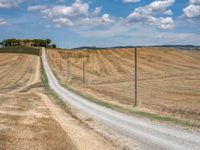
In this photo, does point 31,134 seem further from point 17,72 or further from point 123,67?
point 123,67

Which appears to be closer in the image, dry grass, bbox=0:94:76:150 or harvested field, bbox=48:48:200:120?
dry grass, bbox=0:94:76:150

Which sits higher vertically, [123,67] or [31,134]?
[31,134]

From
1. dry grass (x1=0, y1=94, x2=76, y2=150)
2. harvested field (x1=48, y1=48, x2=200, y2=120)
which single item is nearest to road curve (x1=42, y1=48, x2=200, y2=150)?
dry grass (x1=0, y1=94, x2=76, y2=150)

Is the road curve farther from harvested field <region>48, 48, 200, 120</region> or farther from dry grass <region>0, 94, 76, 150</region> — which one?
harvested field <region>48, 48, 200, 120</region>

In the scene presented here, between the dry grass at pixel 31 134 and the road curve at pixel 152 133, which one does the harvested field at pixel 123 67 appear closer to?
the road curve at pixel 152 133

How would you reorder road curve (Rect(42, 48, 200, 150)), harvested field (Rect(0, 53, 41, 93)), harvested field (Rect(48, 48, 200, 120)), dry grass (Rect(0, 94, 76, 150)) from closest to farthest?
dry grass (Rect(0, 94, 76, 150)), road curve (Rect(42, 48, 200, 150)), harvested field (Rect(0, 53, 41, 93)), harvested field (Rect(48, 48, 200, 120))

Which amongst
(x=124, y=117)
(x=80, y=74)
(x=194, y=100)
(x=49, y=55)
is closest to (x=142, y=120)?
(x=124, y=117)

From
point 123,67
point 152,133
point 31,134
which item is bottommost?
point 123,67

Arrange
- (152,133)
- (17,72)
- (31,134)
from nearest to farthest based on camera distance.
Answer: (31,134) < (152,133) < (17,72)

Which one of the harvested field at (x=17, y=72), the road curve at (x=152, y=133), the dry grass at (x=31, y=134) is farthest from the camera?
the harvested field at (x=17, y=72)

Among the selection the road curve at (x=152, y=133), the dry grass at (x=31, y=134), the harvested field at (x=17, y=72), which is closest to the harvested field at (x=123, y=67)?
the harvested field at (x=17, y=72)

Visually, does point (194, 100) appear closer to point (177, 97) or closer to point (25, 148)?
point (177, 97)

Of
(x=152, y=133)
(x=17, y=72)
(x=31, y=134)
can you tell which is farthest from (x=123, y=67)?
(x=31, y=134)

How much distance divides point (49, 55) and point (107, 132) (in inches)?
5067
